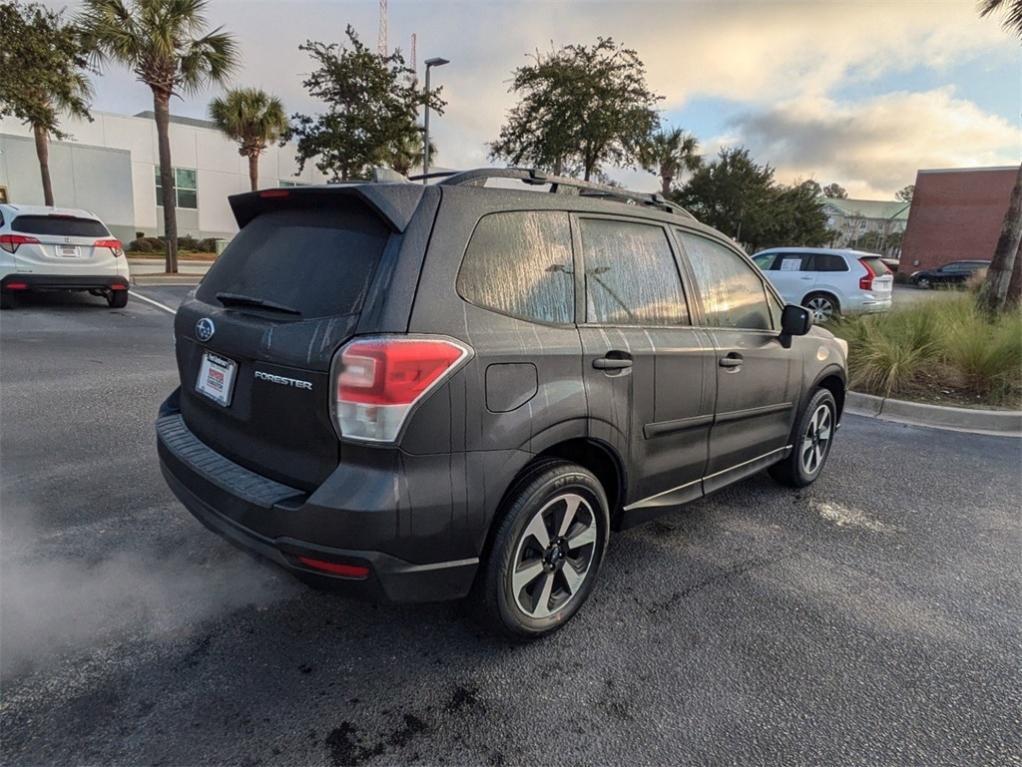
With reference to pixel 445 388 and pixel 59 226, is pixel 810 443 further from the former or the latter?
pixel 59 226

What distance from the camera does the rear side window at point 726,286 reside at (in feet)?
10.5

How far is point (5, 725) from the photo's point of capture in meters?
1.92

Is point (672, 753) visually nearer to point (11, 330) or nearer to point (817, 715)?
point (817, 715)

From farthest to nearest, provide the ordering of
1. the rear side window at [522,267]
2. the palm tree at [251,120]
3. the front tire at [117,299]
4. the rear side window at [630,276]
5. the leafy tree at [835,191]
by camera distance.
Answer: the leafy tree at [835,191] < the palm tree at [251,120] < the front tire at [117,299] < the rear side window at [630,276] < the rear side window at [522,267]

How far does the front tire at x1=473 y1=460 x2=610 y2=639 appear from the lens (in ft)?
7.22

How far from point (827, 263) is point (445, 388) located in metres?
13.2

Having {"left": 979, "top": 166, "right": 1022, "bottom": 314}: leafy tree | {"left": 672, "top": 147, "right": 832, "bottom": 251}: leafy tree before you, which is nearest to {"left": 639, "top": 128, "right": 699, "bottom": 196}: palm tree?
{"left": 672, "top": 147, "right": 832, "bottom": 251}: leafy tree

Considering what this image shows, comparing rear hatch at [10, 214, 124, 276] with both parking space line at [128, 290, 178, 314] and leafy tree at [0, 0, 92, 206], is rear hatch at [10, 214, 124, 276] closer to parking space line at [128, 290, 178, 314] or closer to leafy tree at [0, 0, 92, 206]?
parking space line at [128, 290, 178, 314]

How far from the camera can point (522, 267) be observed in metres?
2.31

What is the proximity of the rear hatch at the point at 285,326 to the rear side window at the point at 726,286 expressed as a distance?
1779mm

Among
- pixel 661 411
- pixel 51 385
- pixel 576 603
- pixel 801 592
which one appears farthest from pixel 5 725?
pixel 51 385

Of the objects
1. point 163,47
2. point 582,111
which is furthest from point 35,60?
point 582,111

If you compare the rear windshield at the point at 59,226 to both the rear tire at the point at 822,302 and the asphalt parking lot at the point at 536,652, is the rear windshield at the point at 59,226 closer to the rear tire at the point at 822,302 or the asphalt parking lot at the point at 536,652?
the asphalt parking lot at the point at 536,652

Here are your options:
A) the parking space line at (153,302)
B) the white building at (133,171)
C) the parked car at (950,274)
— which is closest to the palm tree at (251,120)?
the white building at (133,171)
